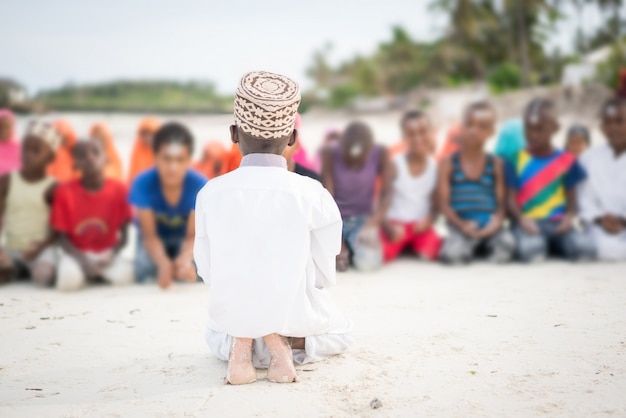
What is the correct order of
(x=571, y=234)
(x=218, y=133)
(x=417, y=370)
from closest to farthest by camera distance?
1. (x=417, y=370)
2. (x=571, y=234)
3. (x=218, y=133)

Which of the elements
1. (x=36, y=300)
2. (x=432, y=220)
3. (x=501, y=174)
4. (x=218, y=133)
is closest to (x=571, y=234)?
(x=501, y=174)

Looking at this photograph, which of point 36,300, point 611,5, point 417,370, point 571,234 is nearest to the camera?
point 417,370

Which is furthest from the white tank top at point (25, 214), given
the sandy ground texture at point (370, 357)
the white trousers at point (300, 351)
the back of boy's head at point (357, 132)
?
the white trousers at point (300, 351)

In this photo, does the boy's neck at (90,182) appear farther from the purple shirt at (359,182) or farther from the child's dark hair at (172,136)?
the purple shirt at (359,182)

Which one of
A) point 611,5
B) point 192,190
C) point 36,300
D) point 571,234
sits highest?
point 611,5

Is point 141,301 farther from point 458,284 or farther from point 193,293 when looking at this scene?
point 458,284

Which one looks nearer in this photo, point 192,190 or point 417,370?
point 417,370

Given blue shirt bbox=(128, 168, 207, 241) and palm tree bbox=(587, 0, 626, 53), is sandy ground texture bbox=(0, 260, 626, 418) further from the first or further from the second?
palm tree bbox=(587, 0, 626, 53)

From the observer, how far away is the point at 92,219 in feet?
16.6

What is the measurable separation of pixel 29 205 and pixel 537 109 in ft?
13.6

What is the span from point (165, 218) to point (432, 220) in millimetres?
2278

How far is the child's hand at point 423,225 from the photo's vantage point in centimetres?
570

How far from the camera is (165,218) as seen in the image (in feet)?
16.2

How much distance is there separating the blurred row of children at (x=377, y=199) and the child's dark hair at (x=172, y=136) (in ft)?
0.03
